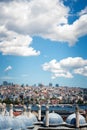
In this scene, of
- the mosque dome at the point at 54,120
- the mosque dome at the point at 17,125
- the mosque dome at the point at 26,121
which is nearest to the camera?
the mosque dome at the point at 17,125

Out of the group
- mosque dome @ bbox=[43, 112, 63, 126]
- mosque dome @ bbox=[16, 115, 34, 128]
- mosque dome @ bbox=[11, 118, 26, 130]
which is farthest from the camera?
mosque dome @ bbox=[43, 112, 63, 126]

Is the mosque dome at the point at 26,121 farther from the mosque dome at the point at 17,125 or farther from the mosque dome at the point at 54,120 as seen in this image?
the mosque dome at the point at 54,120

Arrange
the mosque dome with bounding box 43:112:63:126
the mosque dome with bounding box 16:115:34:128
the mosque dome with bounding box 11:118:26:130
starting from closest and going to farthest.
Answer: the mosque dome with bounding box 11:118:26:130 < the mosque dome with bounding box 16:115:34:128 < the mosque dome with bounding box 43:112:63:126

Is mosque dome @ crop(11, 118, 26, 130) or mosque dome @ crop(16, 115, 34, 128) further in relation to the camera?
mosque dome @ crop(16, 115, 34, 128)

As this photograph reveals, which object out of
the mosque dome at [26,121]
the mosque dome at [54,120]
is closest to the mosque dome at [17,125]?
the mosque dome at [26,121]

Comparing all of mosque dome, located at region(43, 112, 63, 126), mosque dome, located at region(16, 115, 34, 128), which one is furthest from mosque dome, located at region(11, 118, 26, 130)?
mosque dome, located at region(43, 112, 63, 126)

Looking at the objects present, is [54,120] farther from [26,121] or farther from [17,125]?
[17,125]

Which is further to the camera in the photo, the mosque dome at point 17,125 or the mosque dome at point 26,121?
the mosque dome at point 26,121

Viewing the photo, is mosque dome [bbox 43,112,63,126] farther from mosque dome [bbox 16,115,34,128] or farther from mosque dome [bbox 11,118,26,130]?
mosque dome [bbox 11,118,26,130]

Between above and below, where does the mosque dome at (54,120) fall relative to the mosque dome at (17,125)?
above

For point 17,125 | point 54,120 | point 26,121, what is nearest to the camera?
point 17,125

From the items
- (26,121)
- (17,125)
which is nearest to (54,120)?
(26,121)
